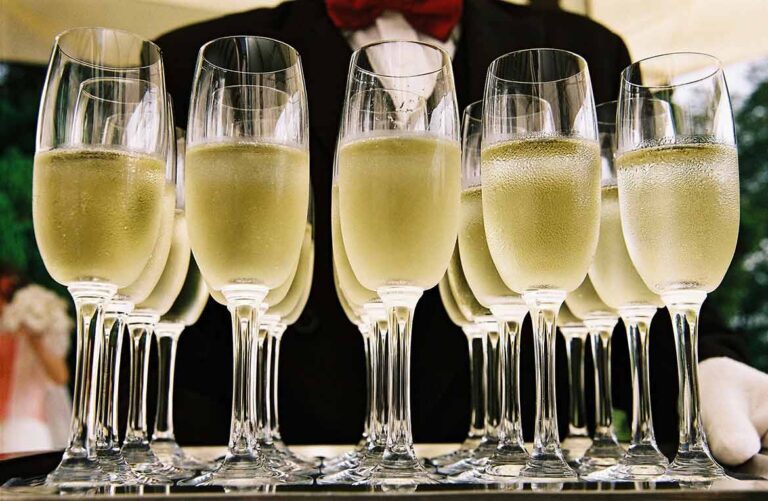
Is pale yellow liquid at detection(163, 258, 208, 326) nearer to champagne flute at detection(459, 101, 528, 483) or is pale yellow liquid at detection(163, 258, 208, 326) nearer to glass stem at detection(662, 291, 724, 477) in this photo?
champagne flute at detection(459, 101, 528, 483)

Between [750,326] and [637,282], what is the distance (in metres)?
9.75

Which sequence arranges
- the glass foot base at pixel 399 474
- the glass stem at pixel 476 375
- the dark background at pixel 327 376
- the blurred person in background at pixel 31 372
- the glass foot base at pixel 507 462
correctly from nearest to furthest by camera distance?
the glass foot base at pixel 399 474, the glass foot base at pixel 507 462, the glass stem at pixel 476 375, the dark background at pixel 327 376, the blurred person in background at pixel 31 372

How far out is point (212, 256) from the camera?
2.79 ft

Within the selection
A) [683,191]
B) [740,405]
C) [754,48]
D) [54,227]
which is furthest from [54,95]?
[754,48]

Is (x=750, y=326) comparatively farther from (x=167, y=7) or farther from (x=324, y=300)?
(x=324, y=300)

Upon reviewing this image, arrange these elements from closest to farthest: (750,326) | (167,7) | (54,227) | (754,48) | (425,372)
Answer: (54,227) → (425,372) → (167,7) → (754,48) → (750,326)

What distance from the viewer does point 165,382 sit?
1.18m

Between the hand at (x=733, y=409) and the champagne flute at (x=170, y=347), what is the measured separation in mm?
738

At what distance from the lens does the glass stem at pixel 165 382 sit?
118 cm

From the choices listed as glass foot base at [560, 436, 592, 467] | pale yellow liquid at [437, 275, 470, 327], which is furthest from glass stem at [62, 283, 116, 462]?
glass foot base at [560, 436, 592, 467]


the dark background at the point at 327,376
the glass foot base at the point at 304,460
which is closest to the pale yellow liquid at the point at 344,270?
the glass foot base at the point at 304,460

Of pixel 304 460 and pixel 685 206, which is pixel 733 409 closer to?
pixel 685 206

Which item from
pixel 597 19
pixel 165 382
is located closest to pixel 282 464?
pixel 165 382

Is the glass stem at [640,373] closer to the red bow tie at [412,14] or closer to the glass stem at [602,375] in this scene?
the glass stem at [602,375]
